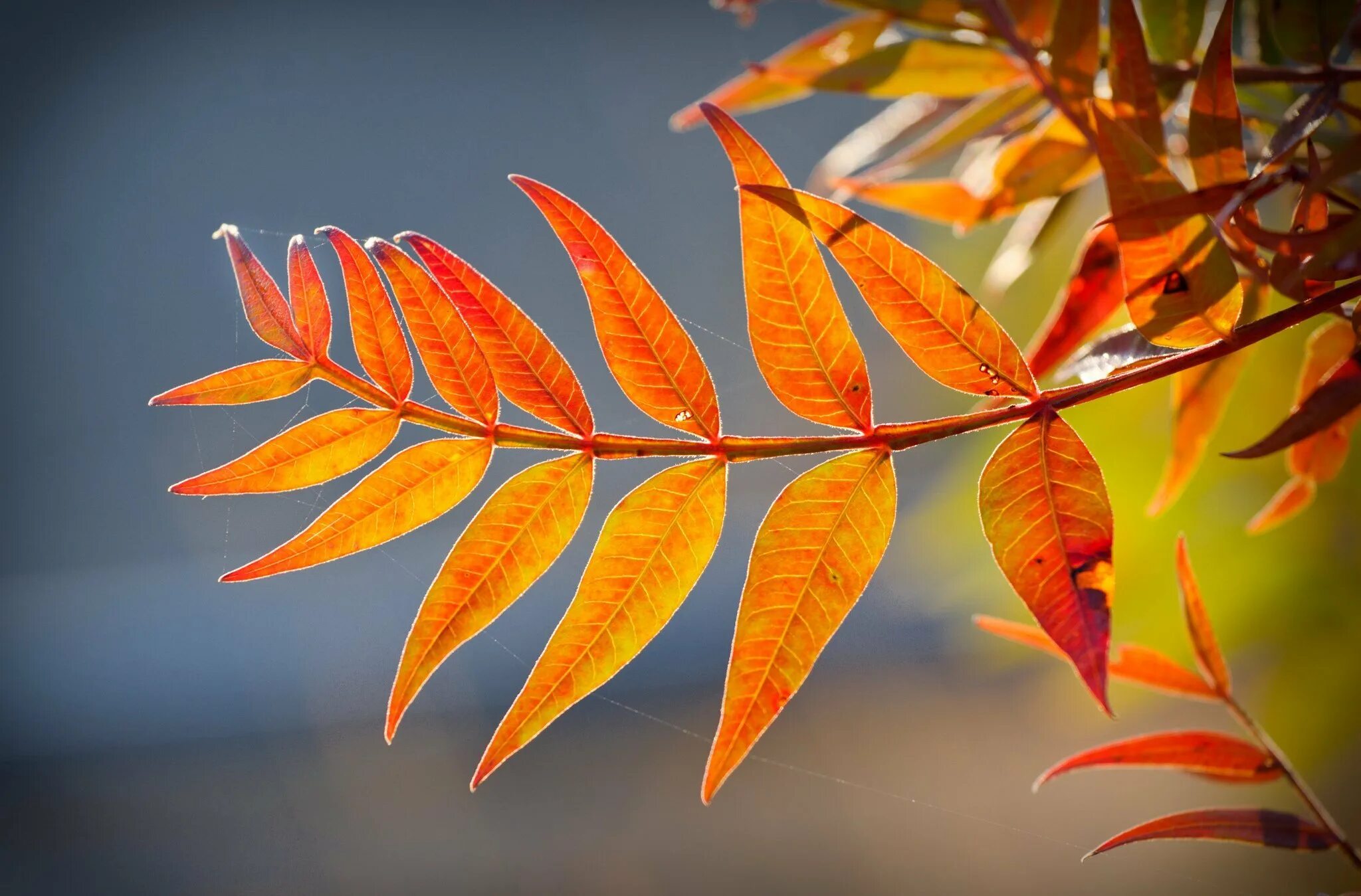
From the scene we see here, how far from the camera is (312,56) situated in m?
2.98

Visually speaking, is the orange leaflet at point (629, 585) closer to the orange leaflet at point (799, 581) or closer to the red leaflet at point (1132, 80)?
the orange leaflet at point (799, 581)

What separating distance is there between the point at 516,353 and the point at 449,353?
0.09 feet


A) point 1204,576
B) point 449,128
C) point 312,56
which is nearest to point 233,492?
point 1204,576

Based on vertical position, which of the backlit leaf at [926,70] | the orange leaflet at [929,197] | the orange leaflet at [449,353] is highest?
the backlit leaf at [926,70]

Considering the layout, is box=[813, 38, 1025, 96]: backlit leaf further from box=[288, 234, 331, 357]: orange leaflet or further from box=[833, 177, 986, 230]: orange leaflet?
box=[288, 234, 331, 357]: orange leaflet

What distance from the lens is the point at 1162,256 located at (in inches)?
13.0

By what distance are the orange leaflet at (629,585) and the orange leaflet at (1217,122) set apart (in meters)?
0.22

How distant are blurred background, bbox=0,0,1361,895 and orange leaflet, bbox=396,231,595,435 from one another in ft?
4.65

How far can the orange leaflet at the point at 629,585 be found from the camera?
34 cm

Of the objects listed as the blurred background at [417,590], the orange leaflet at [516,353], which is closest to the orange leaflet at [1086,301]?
the orange leaflet at [516,353]

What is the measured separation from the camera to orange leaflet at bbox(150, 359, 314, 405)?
35 cm

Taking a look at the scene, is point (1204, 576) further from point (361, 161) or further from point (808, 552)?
point (361, 161)

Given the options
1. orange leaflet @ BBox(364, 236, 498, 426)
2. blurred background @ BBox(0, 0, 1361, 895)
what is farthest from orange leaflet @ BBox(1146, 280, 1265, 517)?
blurred background @ BBox(0, 0, 1361, 895)

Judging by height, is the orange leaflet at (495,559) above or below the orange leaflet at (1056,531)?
above
